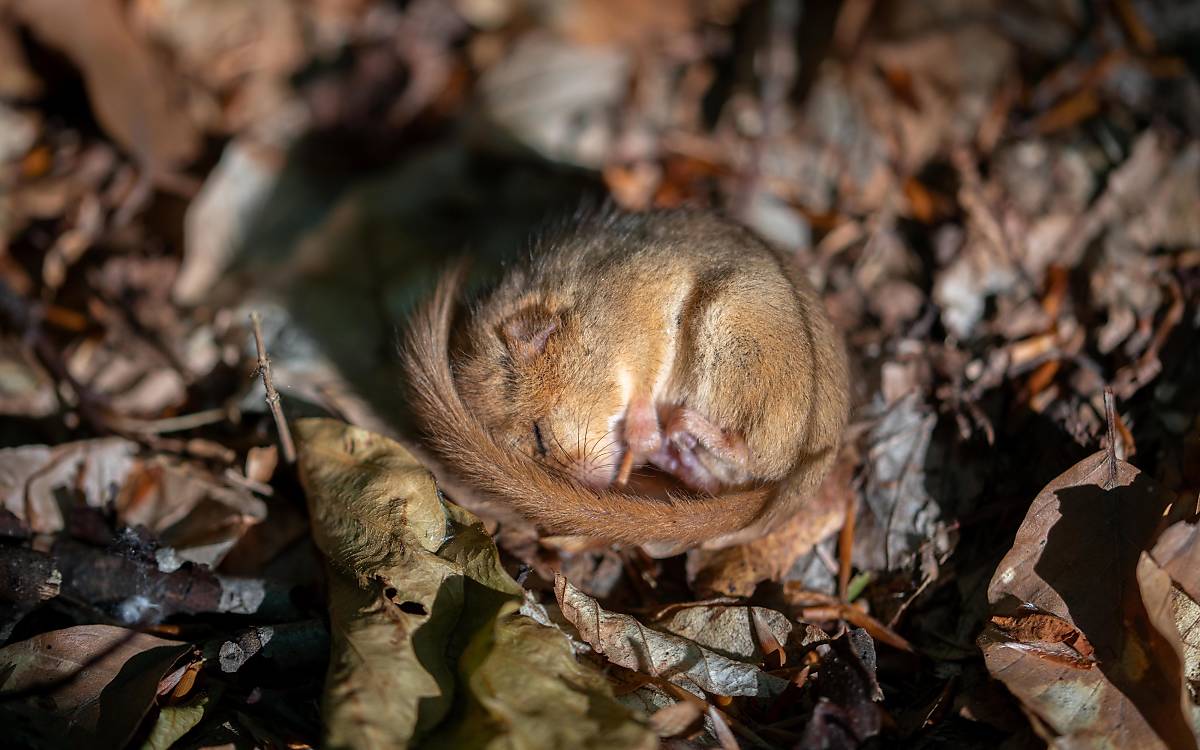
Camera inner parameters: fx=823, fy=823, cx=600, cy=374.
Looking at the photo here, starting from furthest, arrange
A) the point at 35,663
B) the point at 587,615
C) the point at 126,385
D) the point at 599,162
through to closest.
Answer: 1. the point at 599,162
2. the point at 126,385
3. the point at 587,615
4. the point at 35,663

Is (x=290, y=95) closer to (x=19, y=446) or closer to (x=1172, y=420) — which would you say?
(x=19, y=446)

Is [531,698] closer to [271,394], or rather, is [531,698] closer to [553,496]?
[553,496]

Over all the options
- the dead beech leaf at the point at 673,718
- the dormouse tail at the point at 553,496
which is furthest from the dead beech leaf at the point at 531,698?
the dormouse tail at the point at 553,496

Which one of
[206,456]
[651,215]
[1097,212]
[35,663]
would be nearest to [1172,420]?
[1097,212]

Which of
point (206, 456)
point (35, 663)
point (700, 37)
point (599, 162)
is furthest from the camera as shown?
point (700, 37)

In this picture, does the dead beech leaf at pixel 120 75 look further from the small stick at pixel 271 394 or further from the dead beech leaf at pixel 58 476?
the small stick at pixel 271 394

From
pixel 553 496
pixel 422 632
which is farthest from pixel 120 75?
pixel 422 632
